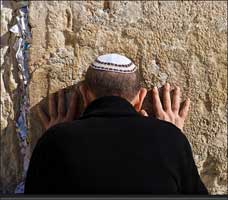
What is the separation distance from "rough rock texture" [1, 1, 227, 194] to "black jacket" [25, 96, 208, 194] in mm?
525

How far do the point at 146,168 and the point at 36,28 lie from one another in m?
0.91

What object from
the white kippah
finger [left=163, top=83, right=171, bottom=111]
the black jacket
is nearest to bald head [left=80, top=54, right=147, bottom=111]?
the white kippah

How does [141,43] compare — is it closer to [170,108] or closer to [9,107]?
[170,108]

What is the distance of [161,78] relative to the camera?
269 centimetres

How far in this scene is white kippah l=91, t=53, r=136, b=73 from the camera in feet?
7.73

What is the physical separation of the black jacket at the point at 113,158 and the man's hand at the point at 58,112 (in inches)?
16.5

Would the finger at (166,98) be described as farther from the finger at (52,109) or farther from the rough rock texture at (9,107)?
the rough rock texture at (9,107)

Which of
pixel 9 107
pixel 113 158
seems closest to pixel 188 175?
pixel 113 158

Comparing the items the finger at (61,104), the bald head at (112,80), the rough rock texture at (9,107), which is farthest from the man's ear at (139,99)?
the rough rock texture at (9,107)

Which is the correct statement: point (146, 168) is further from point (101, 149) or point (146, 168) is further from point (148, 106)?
point (148, 106)

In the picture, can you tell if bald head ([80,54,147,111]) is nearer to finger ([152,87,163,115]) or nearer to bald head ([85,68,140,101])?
bald head ([85,68,140,101])

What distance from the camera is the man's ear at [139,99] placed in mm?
2422

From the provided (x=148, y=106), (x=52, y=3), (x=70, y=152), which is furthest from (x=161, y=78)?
(x=70, y=152)

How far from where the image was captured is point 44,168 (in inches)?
84.7
